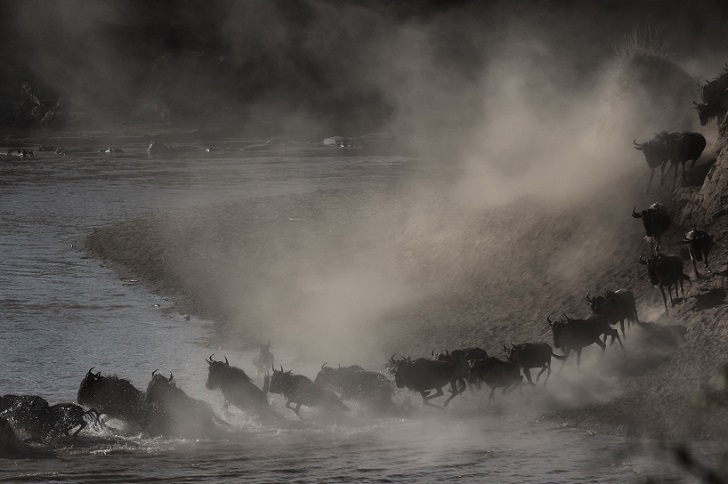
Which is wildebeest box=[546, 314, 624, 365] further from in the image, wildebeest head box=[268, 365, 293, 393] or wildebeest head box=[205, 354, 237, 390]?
wildebeest head box=[205, 354, 237, 390]

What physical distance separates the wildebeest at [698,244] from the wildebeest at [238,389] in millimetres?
5977

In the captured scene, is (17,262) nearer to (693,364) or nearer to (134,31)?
(693,364)

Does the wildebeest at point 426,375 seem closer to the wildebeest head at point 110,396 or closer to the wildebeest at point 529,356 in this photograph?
the wildebeest at point 529,356

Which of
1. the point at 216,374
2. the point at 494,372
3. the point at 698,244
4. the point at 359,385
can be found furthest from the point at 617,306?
the point at 216,374

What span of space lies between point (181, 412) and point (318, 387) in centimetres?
165

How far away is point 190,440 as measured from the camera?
11477 mm

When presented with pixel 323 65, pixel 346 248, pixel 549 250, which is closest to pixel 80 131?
pixel 323 65

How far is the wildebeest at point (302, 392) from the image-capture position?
40.0 feet

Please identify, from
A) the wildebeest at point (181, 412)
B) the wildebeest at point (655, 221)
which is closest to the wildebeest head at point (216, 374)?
the wildebeest at point (181, 412)

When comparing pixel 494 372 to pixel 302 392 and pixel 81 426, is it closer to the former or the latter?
pixel 302 392

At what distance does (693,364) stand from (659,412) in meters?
0.99

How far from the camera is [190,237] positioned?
25.4 m

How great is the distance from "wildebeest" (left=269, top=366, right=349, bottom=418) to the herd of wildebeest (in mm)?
12

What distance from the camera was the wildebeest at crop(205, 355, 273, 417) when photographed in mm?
12297
